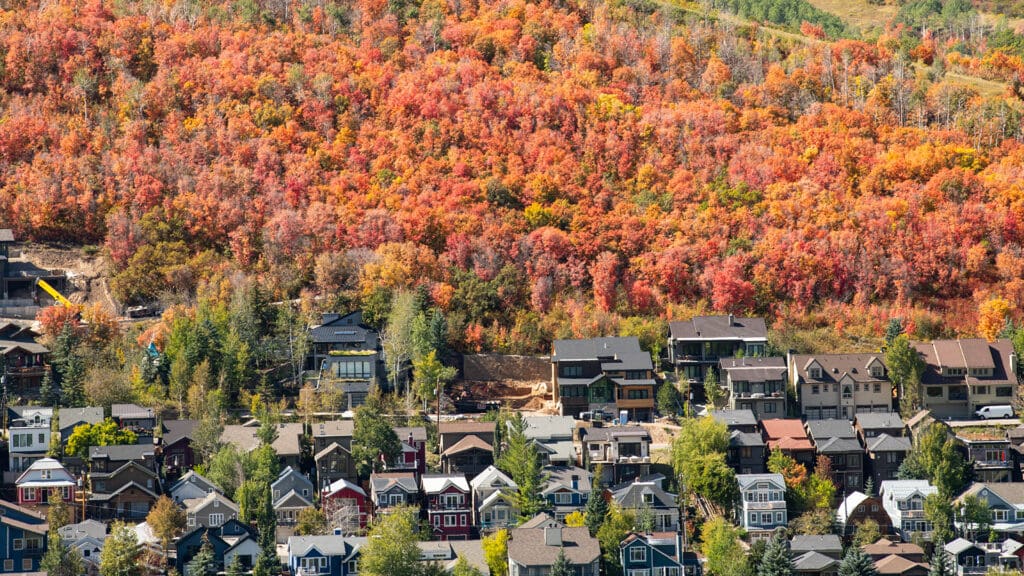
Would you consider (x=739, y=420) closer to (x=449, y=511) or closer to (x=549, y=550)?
(x=549, y=550)

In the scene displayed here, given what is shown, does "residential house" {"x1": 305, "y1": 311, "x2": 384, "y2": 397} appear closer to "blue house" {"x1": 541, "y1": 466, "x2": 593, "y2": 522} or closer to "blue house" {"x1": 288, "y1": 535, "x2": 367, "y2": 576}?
"blue house" {"x1": 541, "y1": 466, "x2": 593, "y2": 522}

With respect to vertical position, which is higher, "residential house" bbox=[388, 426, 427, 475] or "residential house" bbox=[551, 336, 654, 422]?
"residential house" bbox=[551, 336, 654, 422]

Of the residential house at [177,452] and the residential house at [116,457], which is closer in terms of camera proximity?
the residential house at [116,457]

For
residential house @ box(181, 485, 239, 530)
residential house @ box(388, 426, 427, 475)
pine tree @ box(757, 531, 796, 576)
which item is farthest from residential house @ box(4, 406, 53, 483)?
pine tree @ box(757, 531, 796, 576)

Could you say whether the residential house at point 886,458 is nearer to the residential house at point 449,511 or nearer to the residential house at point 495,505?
the residential house at point 495,505

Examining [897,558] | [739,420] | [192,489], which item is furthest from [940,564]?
[192,489]

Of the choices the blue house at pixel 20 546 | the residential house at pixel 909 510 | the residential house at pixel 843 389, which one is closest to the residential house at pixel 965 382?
the residential house at pixel 843 389
